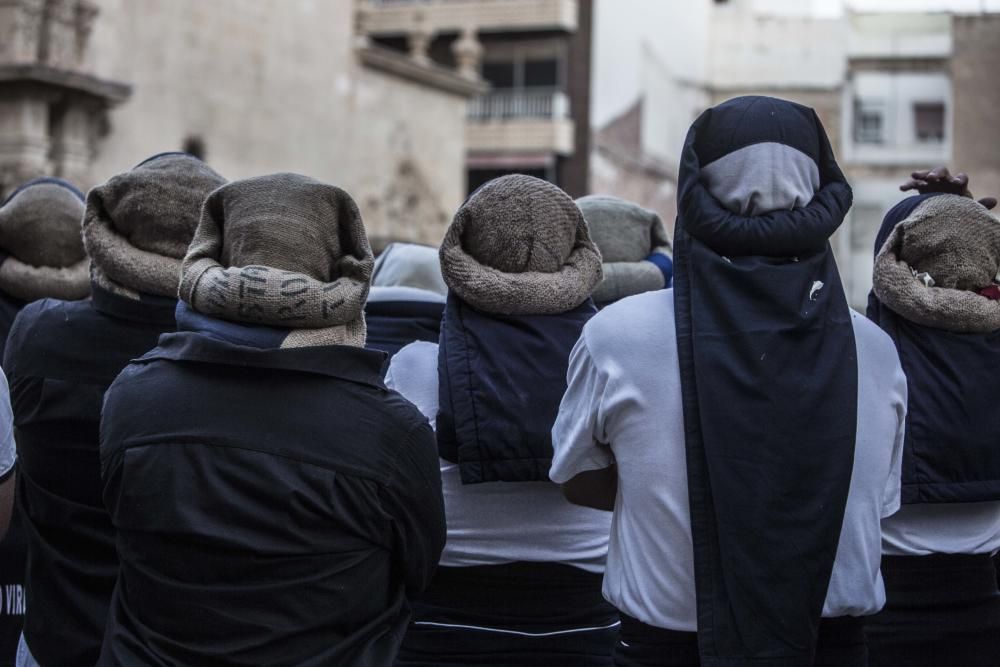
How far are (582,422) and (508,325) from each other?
59 centimetres

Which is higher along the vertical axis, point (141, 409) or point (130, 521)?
point (141, 409)

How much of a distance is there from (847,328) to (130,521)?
138cm

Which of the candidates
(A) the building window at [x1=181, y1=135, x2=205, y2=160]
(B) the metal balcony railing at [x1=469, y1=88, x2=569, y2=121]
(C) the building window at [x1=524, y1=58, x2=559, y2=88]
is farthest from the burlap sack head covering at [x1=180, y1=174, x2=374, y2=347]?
(C) the building window at [x1=524, y1=58, x2=559, y2=88]

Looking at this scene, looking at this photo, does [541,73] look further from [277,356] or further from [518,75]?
[277,356]

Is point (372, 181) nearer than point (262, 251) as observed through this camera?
No

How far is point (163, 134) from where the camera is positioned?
1677 centimetres

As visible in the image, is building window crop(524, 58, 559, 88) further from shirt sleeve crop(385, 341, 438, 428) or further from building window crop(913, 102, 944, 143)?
shirt sleeve crop(385, 341, 438, 428)

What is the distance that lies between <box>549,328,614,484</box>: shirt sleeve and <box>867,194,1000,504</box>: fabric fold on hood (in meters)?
0.97

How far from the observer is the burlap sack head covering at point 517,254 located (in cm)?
313

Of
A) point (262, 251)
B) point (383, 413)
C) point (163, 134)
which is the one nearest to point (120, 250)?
point (262, 251)

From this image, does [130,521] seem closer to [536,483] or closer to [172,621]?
[172,621]

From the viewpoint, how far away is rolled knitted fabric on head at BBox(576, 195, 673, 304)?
4309mm

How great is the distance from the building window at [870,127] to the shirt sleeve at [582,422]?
3264 cm

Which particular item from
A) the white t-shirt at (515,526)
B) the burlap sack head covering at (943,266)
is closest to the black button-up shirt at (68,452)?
the white t-shirt at (515,526)
